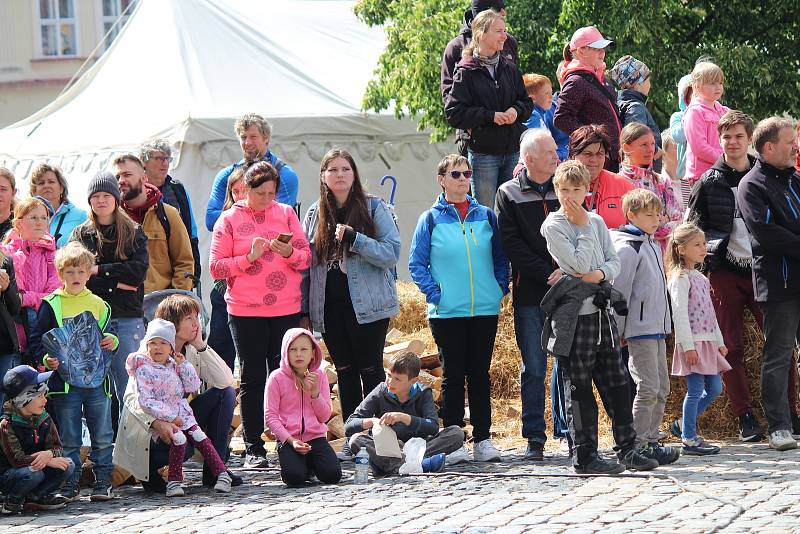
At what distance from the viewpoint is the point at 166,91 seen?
17.7 metres

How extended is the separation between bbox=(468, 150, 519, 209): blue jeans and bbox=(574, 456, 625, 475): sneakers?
125 inches

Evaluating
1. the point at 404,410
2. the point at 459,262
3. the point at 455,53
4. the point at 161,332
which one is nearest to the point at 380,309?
the point at 459,262

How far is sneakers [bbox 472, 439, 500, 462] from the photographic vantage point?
362 inches

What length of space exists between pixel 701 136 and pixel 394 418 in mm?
3480

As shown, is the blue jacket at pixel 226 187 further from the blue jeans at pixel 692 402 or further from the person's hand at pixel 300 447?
the blue jeans at pixel 692 402

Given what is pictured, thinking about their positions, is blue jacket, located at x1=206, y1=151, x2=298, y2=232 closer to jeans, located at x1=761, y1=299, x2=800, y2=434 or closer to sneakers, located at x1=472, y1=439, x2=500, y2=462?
sneakers, located at x1=472, y1=439, x2=500, y2=462

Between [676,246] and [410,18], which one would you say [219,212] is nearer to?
[676,246]

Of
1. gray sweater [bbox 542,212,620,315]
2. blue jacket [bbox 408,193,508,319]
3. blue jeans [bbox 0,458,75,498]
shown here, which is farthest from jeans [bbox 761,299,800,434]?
blue jeans [bbox 0,458,75,498]

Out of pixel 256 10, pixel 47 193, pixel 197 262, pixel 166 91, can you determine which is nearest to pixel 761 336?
pixel 197 262

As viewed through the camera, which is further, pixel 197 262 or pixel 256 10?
pixel 256 10

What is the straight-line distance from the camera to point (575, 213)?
8.38 meters

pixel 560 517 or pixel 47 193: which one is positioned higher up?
pixel 47 193

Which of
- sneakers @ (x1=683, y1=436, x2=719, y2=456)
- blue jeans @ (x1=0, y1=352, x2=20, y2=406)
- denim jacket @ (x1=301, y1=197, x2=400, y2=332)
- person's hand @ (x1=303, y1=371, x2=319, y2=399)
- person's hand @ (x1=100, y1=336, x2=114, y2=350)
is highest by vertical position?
denim jacket @ (x1=301, y1=197, x2=400, y2=332)

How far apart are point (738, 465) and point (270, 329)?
10.2 ft
